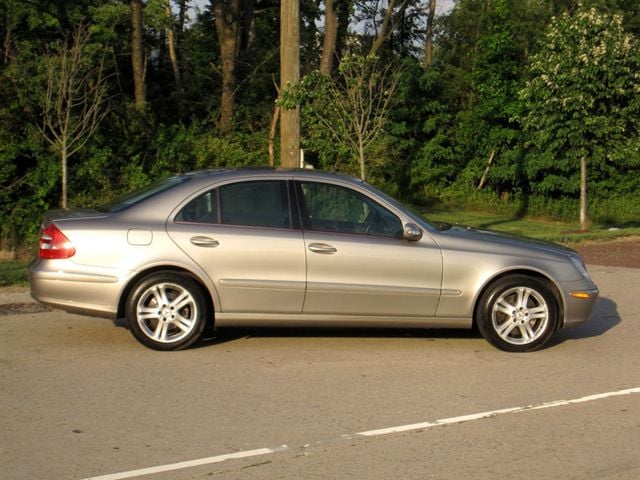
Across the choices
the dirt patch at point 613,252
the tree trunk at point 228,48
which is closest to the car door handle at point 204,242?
the dirt patch at point 613,252

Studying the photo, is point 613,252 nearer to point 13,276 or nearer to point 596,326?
point 596,326

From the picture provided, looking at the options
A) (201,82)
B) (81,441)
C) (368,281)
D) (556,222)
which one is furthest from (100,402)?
(556,222)

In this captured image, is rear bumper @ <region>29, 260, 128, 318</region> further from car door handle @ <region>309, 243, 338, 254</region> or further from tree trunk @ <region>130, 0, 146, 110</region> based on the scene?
tree trunk @ <region>130, 0, 146, 110</region>

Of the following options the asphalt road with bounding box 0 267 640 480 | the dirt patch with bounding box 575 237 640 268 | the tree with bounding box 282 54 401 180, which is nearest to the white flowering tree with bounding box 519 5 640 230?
the dirt patch with bounding box 575 237 640 268

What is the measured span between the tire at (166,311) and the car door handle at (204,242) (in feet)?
0.99

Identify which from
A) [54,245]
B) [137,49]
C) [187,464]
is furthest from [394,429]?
[137,49]

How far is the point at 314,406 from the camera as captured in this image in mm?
6312

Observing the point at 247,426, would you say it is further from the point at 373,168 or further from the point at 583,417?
the point at 373,168

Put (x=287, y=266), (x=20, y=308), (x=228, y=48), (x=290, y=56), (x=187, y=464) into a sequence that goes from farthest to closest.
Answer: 1. (x=228, y=48)
2. (x=290, y=56)
3. (x=20, y=308)
4. (x=287, y=266)
5. (x=187, y=464)

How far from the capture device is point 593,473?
512 cm

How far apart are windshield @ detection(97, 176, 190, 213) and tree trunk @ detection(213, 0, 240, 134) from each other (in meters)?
21.0

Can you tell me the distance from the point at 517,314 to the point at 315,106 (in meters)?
12.7

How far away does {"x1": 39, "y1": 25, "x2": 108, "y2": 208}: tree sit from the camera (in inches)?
794

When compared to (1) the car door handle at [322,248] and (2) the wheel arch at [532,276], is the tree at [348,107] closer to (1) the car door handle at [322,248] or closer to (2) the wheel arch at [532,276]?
(2) the wheel arch at [532,276]
